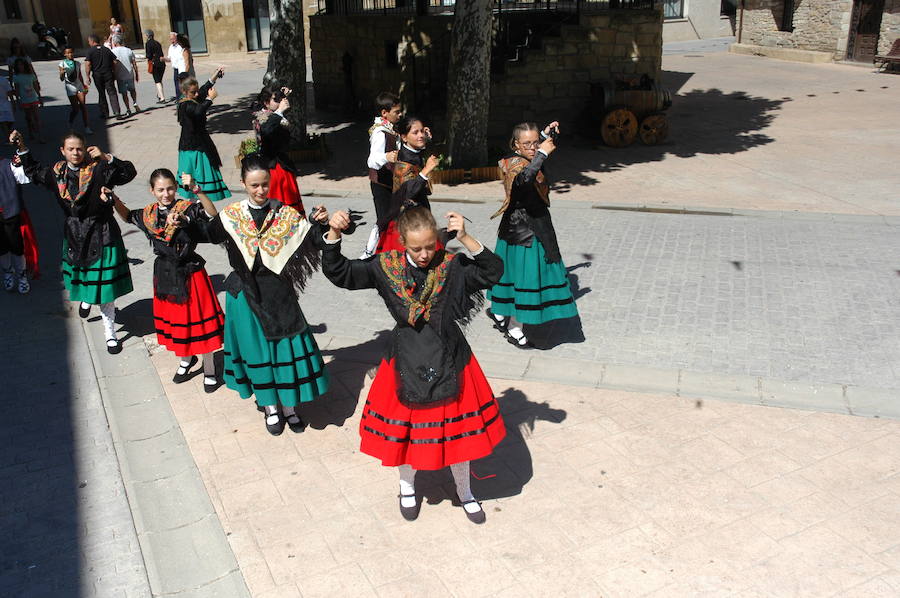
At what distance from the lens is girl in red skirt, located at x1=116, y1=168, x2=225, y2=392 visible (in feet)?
19.9

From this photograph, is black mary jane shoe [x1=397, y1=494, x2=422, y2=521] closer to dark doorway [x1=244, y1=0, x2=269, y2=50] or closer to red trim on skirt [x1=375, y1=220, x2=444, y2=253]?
red trim on skirt [x1=375, y1=220, x2=444, y2=253]

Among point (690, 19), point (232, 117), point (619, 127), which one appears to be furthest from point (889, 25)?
point (232, 117)

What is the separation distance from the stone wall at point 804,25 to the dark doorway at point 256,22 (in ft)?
56.0

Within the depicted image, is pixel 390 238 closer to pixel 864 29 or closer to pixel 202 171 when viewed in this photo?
pixel 202 171

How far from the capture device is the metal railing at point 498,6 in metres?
16.4

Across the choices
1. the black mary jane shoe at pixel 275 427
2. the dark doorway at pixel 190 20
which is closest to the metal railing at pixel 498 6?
the dark doorway at pixel 190 20

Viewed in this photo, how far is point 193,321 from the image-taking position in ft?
20.5

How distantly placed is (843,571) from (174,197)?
5019 mm

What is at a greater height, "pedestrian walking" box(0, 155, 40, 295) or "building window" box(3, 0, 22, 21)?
"building window" box(3, 0, 22, 21)

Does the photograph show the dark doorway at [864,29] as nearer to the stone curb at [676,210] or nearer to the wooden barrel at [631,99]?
the wooden barrel at [631,99]

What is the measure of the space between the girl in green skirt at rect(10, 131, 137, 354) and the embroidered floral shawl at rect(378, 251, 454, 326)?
11.0 feet

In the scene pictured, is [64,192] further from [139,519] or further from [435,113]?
[435,113]

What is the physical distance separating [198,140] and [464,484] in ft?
24.1

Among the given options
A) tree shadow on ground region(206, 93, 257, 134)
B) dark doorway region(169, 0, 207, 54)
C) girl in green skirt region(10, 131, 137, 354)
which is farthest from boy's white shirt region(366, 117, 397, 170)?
dark doorway region(169, 0, 207, 54)
